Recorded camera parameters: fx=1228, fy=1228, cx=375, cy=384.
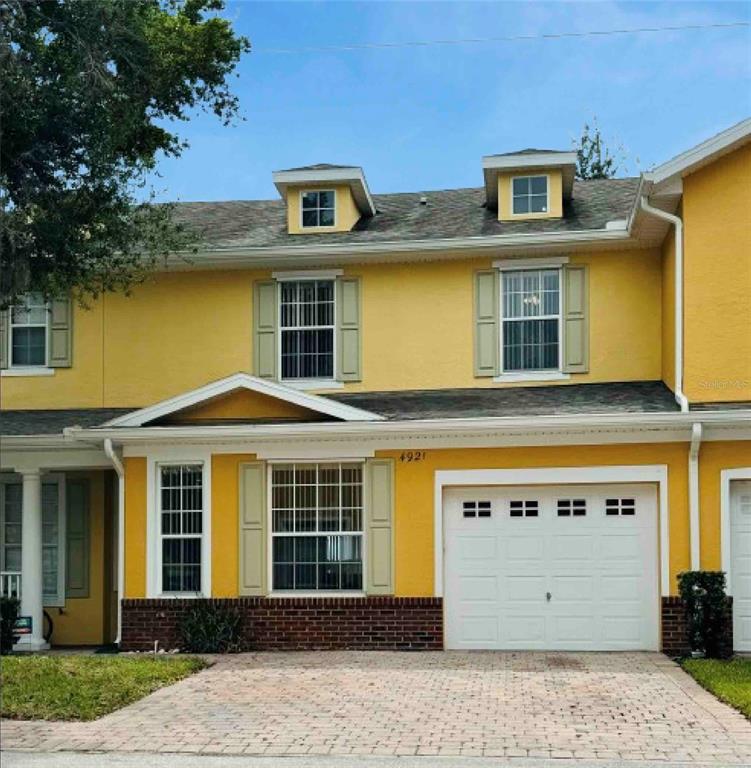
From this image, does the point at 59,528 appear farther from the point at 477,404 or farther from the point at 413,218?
the point at 413,218

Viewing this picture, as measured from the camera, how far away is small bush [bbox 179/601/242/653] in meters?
16.2

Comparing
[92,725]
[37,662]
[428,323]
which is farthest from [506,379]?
[92,725]

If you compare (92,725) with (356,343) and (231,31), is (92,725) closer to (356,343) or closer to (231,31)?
(356,343)

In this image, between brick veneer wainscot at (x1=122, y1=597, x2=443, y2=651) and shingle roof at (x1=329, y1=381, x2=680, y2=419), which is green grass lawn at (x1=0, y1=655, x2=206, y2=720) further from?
shingle roof at (x1=329, y1=381, x2=680, y2=419)

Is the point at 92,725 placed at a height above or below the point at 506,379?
below

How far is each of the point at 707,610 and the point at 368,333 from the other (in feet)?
21.3

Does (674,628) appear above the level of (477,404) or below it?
below

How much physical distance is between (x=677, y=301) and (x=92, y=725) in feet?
30.7

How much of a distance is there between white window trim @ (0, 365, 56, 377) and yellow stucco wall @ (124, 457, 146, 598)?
3.04m

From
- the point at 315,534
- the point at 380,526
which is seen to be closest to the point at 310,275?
the point at 315,534

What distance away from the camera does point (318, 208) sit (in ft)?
64.3

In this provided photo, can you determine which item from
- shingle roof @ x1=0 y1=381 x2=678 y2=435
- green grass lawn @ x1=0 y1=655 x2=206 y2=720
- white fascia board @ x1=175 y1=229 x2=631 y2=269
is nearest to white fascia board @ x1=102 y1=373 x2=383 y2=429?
shingle roof @ x1=0 y1=381 x2=678 y2=435

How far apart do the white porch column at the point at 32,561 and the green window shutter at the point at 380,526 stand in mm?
4989

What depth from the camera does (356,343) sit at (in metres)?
18.5
